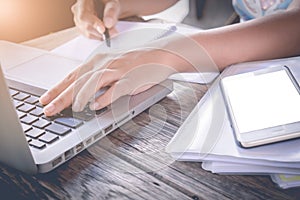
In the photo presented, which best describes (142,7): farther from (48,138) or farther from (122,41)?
(48,138)

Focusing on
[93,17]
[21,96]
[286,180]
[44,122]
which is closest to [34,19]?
[93,17]

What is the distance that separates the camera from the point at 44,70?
0.75 metres

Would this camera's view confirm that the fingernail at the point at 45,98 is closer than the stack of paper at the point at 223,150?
No

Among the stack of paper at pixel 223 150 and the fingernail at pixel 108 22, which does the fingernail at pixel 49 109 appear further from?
the fingernail at pixel 108 22

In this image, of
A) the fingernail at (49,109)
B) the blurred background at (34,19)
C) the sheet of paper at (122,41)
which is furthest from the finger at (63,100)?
the blurred background at (34,19)

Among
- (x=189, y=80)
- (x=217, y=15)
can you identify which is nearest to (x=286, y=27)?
(x=189, y=80)

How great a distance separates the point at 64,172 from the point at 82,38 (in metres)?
0.50

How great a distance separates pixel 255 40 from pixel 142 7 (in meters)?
0.48

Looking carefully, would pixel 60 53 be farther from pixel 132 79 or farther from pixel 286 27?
pixel 286 27

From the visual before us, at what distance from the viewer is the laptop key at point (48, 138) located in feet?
1.70

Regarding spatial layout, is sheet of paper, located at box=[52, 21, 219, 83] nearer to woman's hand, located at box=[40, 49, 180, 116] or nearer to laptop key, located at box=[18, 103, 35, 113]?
woman's hand, located at box=[40, 49, 180, 116]

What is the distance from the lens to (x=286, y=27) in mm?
741

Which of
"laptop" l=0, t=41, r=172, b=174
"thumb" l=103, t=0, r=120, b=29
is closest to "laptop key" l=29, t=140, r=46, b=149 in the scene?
"laptop" l=0, t=41, r=172, b=174

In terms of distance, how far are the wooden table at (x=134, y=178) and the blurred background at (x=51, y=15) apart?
43cm
